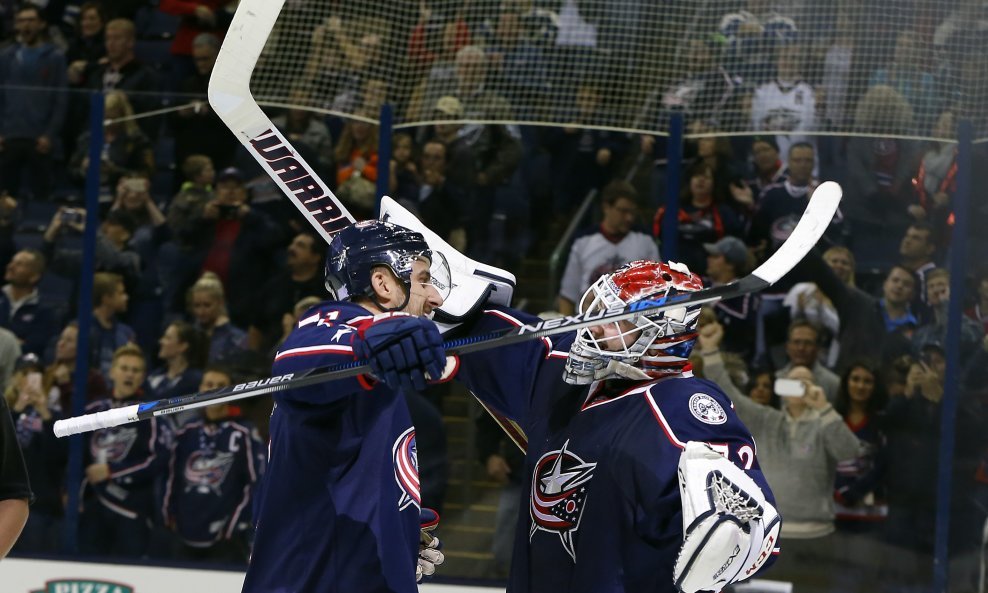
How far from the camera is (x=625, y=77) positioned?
5551 millimetres

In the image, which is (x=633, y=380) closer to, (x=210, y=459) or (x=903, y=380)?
(x=903, y=380)

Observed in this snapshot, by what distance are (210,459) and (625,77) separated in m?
2.08

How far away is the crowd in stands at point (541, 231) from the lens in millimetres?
5074

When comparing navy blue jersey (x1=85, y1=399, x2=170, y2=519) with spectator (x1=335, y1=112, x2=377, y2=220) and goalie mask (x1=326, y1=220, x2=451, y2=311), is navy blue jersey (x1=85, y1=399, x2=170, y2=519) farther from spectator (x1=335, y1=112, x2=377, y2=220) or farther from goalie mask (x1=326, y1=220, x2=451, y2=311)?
goalie mask (x1=326, y1=220, x2=451, y2=311)

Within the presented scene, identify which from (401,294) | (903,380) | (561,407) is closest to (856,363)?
(903,380)

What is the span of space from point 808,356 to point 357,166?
1.76 metres

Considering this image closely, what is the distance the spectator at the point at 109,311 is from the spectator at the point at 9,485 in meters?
2.64

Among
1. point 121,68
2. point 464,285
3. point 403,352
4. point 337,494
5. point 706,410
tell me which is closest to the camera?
point 403,352

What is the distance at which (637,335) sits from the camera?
2.95 metres

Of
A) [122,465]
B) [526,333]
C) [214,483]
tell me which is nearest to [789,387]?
[214,483]

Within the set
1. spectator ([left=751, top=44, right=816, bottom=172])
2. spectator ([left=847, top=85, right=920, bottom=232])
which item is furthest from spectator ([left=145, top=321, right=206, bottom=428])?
spectator ([left=847, top=85, right=920, bottom=232])

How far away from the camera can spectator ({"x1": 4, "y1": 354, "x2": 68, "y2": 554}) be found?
535 cm

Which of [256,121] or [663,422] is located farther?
[256,121]

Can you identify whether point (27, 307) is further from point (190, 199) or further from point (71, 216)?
point (190, 199)
